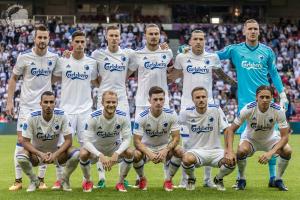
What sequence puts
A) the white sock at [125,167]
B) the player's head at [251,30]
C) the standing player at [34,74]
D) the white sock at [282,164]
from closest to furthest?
the white sock at [125,167], the white sock at [282,164], the standing player at [34,74], the player's head at [251,30]

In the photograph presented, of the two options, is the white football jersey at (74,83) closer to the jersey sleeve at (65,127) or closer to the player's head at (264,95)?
the jersey sleeve at (65,127)

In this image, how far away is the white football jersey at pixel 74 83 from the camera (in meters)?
10.8

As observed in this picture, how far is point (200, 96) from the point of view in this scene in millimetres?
9961

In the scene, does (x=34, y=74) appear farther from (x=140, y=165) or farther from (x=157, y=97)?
(x=140, y=165)

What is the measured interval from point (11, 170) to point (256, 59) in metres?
5.16

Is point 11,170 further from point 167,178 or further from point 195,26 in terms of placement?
point 195,26

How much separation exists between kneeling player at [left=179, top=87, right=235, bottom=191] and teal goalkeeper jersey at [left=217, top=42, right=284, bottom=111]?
72 cm

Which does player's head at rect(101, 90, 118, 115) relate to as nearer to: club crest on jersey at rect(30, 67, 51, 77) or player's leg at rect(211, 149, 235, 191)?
club crest on jersey at rect(30, 67, 51, 77)

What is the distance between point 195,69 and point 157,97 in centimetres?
121

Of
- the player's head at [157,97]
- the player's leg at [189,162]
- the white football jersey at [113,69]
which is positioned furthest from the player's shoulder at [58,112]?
the player's leg at [189,162]

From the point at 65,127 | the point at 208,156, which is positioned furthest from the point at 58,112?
the point at 208,156

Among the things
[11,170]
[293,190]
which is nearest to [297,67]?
[11,170]

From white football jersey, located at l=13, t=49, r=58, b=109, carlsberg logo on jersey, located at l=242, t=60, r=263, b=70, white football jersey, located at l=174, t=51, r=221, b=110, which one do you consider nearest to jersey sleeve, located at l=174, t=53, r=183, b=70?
white football jersey, located at l=174, t=51, r=221, b=110

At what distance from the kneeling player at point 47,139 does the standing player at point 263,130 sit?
2.05 meters
